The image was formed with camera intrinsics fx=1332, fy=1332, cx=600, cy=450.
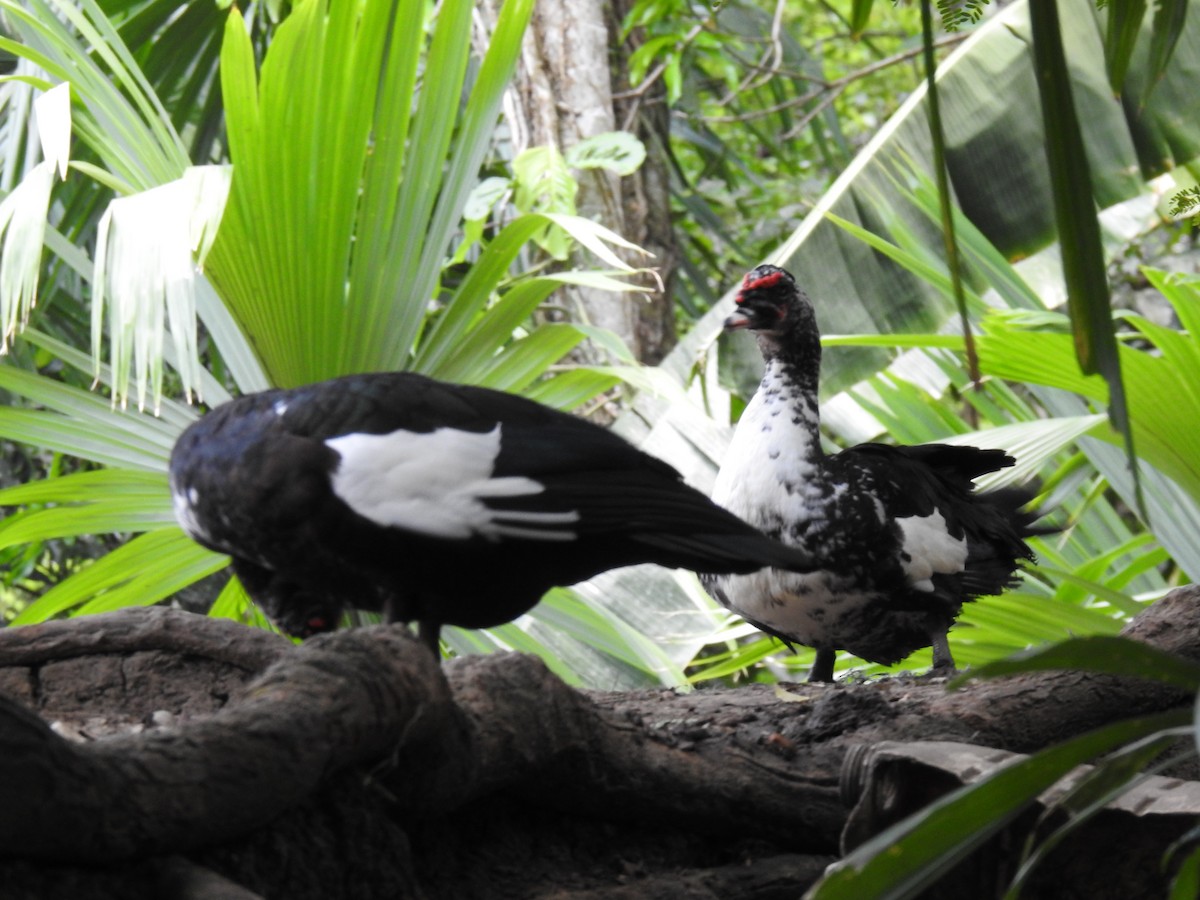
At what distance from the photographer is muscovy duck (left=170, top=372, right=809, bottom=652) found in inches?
69.9

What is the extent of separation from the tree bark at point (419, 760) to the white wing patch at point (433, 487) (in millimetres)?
186

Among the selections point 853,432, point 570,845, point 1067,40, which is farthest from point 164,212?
point 1067,40

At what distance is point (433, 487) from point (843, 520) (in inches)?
47.1

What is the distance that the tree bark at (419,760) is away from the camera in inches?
45.9

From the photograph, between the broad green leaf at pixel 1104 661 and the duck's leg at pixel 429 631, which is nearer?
Answer: the broad green leaf at pixel 1104 661

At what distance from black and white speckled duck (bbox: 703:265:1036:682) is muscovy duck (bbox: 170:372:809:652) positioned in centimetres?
86

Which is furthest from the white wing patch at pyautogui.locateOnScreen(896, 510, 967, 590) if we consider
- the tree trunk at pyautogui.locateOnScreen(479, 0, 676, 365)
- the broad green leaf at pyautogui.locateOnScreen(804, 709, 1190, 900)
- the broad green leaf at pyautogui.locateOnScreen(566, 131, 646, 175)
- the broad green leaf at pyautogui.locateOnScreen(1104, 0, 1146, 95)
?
the tree trunk at pyautogui.locateOnScreen(479, 0, 676, 365)

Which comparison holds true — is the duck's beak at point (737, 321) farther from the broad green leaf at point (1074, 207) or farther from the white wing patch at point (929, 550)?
the broad green leaf at point (1074, 207)

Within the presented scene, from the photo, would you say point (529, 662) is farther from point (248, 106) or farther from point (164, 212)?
point (248, 106)

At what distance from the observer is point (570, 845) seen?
1.76 metres

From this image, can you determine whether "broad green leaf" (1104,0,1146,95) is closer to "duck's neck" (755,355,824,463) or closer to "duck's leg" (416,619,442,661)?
"duck's leg" (416,619,442,661)

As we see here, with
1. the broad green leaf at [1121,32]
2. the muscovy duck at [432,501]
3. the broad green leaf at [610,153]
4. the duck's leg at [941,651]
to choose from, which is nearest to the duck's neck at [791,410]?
the duck's leg at [941,651]

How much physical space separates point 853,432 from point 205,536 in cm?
277

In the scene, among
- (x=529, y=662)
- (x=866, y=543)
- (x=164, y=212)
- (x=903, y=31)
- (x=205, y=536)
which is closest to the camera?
(x=529, y=662)
